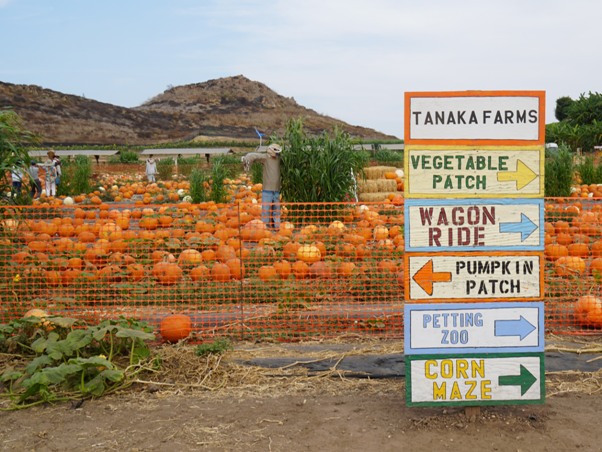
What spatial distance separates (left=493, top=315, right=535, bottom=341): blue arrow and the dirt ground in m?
0.54

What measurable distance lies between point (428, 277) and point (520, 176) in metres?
0.78

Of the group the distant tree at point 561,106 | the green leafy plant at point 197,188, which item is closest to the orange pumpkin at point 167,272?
the green leafy plant at point 197,188

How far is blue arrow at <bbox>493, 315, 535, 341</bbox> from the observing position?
3.97m

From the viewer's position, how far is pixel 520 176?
3.96 meters

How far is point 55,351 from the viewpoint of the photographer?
4.90 meters

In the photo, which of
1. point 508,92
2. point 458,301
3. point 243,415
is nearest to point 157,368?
point 243,415

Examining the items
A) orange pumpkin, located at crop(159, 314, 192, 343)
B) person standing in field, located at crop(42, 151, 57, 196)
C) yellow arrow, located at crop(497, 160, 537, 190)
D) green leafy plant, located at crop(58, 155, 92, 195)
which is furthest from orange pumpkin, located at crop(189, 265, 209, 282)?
Result: green leafy plant, located at crop(58, 155, 92, 195)

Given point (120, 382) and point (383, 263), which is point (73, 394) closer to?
point (120, 382)

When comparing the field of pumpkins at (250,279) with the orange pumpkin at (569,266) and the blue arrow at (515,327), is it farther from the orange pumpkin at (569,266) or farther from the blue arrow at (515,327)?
the blue arrow at (515,327)

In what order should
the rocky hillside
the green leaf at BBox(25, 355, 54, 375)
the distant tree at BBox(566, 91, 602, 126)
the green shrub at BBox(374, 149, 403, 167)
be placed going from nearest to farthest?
the green leaf at BBox(25, 355, 54, 375)
the green shrub at BBox(374, 149, 403, 167)
the distant tree at BBox(566, 91, 602, 126)
the rocky hillside

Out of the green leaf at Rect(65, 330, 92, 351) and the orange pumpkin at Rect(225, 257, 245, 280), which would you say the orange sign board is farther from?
the orange pumpkin at Rect(225, 257, 245, 280)

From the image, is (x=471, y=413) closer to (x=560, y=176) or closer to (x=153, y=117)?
(x=560, y=176)

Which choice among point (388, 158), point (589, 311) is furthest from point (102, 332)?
point (388, 158)

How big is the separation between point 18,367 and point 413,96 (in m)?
3.60
